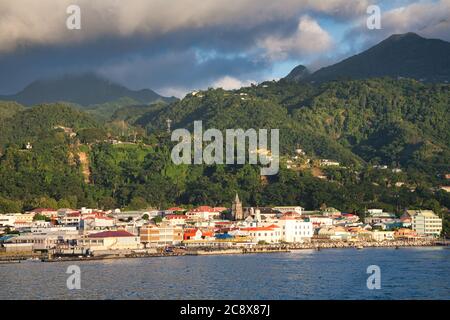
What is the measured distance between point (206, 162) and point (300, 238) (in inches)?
1403

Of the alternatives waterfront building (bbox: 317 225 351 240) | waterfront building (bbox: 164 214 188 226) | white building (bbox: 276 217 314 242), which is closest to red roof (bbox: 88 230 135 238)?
waterfront building (bbox: 164 214 188 226)

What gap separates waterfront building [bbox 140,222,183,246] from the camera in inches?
3110

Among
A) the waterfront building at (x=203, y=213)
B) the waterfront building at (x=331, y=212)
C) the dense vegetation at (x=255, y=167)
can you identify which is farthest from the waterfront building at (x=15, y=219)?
the waterfront building at (x=331, y=212)

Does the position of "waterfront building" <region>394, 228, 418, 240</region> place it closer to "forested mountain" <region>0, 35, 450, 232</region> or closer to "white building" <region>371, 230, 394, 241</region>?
"white building" <region>371, 230, 394, 241</region>

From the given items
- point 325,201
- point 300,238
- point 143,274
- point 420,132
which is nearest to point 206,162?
point 325,201

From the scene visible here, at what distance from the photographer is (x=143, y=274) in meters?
50.1

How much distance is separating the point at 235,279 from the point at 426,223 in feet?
184

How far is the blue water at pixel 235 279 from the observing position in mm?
39938

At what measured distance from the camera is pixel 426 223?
9919 centimetres

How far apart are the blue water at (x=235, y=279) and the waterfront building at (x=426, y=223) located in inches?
1359

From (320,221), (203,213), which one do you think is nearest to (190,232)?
(203,213)

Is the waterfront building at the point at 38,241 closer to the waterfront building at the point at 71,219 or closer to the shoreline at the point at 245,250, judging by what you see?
the shoreline at the point at 245,250

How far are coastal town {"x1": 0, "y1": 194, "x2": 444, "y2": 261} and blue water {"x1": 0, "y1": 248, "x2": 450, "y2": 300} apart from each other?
30.7 ft
